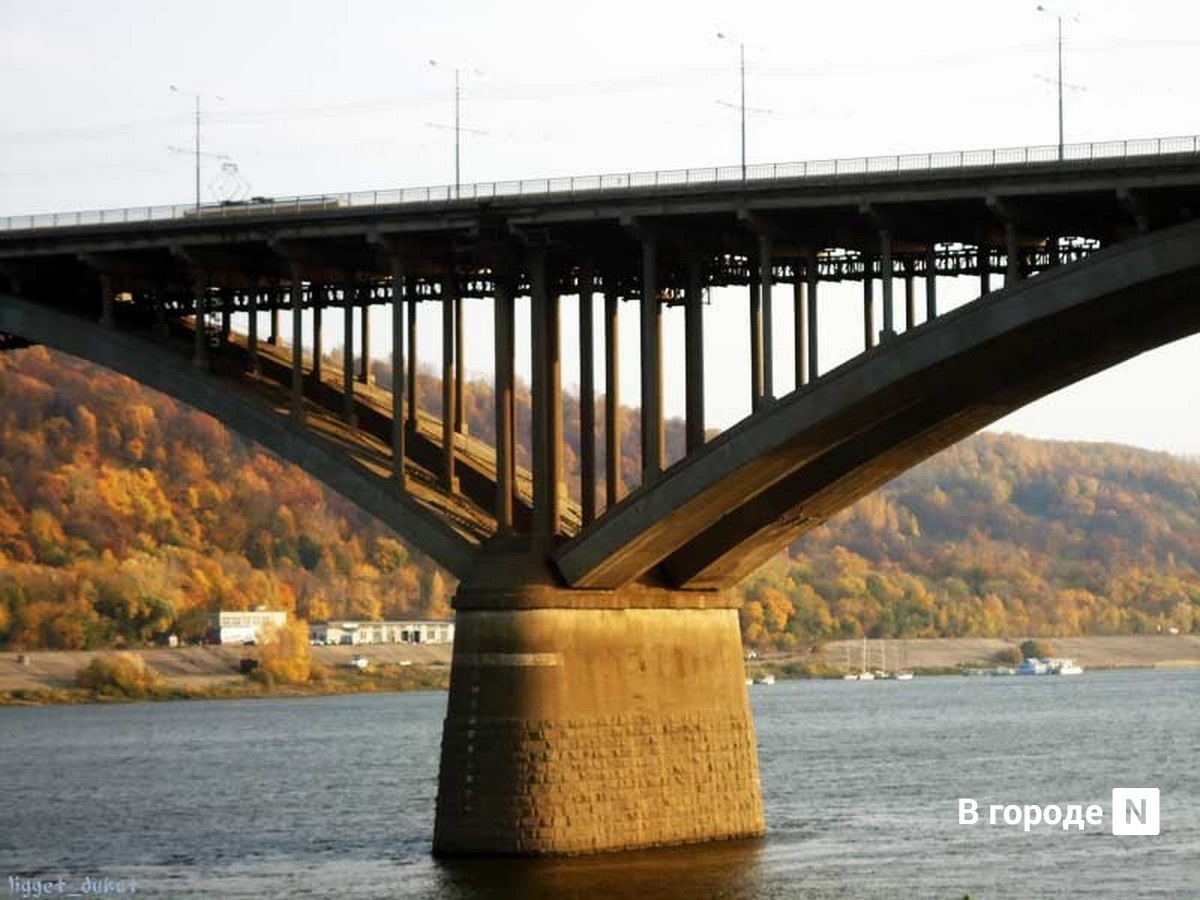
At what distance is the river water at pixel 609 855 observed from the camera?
60031 millimetres

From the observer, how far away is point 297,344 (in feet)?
223

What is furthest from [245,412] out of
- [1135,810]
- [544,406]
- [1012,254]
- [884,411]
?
[1135,810]

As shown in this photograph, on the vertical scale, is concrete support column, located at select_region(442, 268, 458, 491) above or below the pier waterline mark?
above

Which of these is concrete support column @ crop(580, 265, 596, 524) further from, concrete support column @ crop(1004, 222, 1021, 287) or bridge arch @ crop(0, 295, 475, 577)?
concrete support column @ crop(1004, 222, 1021, 287)

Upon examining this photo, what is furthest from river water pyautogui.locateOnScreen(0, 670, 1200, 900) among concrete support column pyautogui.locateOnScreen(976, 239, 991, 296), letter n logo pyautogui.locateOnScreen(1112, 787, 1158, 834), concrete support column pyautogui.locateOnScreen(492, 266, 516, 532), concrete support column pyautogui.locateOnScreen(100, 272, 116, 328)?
concrete support column pyautogui.locateOnScreen(100, 272, 116, 328)

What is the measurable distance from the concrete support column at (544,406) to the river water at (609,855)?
7907mm

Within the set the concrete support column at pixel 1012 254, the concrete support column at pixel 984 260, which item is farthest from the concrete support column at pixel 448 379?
the concrete support column at pixel 1012 254

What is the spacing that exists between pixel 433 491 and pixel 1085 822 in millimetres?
22747

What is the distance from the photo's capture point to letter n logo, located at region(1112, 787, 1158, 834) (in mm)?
74188

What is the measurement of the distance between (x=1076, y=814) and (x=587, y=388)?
25.4 m

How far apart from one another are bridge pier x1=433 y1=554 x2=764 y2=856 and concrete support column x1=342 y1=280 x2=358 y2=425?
7425mm

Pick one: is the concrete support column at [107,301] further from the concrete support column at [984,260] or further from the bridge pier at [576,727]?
the concrete support column at [984,260]

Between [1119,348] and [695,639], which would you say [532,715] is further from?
[1119,348]

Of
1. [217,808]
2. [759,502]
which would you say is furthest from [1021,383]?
[217,808]
